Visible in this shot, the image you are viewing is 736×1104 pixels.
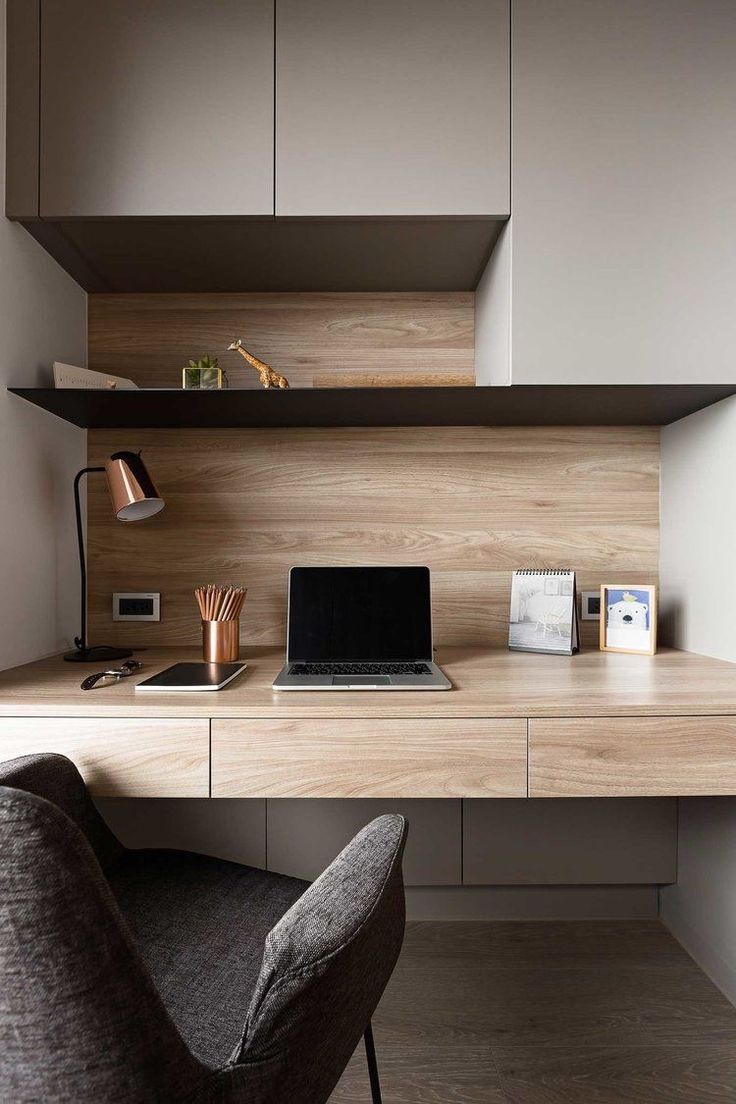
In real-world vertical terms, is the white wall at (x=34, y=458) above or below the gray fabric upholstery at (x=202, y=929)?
above

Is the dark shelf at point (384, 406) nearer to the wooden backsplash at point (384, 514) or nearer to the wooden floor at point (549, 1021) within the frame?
the wooden backsplash at point (384, 514)

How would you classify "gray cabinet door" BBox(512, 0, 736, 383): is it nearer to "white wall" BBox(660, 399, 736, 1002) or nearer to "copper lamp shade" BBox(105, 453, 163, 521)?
"white wall" BBox(660, 399, 736, 1002)

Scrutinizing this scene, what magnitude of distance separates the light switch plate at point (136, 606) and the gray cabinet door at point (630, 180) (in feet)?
3.72

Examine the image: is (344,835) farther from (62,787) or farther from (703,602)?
(703,602)

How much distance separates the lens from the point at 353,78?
4.55 feet

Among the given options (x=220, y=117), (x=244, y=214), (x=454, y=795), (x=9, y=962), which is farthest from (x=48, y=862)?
(x=220, y=117)

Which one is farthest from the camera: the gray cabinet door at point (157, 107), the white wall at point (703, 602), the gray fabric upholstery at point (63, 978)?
the white wall at point (703, 602)

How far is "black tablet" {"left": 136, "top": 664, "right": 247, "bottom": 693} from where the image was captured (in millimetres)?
1244

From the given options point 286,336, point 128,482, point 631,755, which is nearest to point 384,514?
point 286,336

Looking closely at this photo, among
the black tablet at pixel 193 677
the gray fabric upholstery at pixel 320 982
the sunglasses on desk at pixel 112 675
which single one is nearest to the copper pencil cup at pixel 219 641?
the black tablet at pixel 193 677

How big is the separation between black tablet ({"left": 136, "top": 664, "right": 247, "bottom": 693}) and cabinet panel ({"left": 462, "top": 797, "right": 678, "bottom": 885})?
2.62 ft

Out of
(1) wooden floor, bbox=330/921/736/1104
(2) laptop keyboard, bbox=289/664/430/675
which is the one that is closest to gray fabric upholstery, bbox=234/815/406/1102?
(2) laptop keyboard, bbox=289/664/430/675

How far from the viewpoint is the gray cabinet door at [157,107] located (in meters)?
1.38

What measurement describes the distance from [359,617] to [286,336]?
80 centimetres
